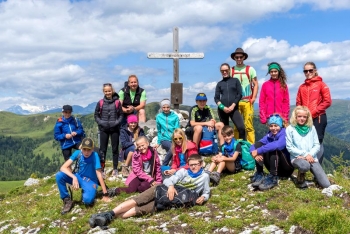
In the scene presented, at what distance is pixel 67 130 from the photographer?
1533 cm

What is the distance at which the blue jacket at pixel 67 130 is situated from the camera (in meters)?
15.2

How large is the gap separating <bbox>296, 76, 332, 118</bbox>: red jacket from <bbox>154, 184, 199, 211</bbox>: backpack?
5665 millimetres

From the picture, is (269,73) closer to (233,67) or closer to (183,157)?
(233,67)

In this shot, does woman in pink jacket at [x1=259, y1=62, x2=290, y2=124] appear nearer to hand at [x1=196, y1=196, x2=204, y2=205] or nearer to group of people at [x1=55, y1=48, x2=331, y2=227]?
group of people at [x1=55, y1=48, x2=331, y2=227]

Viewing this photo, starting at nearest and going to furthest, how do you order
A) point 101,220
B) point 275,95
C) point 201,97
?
point 101,220 < point 275,95 < point 201,97

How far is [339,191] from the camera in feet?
32.0

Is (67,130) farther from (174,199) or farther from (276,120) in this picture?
(276,120)

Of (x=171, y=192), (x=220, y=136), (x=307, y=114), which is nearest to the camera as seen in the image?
(x=171, y=192)

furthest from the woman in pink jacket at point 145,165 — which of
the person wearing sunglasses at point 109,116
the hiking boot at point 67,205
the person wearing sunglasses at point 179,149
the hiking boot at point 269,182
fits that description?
the hiking boot at point 269,182

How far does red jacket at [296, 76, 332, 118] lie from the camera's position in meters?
11.6

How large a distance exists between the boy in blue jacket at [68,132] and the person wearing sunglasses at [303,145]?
9731 mm

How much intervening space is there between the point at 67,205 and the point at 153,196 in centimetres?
344

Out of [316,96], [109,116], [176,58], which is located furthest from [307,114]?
[176,58]

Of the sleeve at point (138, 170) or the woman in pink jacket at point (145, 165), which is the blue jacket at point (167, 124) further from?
the sleeve at point (138, 170)
